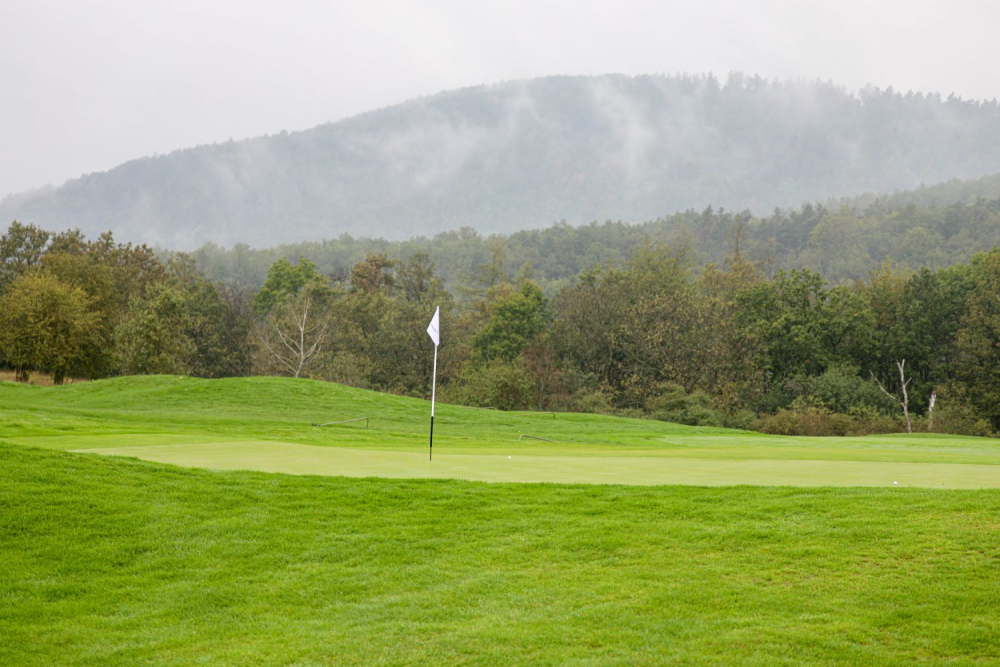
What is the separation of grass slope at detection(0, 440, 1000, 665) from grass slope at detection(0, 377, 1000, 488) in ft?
7.27

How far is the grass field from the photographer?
6.73 metres

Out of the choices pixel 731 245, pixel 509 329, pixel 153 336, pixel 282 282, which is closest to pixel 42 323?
pixel 153 336

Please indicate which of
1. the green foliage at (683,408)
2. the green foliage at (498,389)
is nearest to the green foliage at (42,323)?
the green foliage at (498,389)

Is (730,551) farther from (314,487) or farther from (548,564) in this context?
(314,487)

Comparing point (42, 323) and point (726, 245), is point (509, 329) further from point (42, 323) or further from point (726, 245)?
point (726, 245)

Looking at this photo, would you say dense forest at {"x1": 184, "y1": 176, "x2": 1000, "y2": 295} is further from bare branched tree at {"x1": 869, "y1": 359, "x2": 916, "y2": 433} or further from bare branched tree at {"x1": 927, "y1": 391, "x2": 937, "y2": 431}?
bare branched tree at {"x1": 927, "y1": 391, "x2": 937, "y2": 431}

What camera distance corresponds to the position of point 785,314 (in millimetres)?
54719

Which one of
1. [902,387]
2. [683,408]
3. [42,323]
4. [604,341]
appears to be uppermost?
[604,341]

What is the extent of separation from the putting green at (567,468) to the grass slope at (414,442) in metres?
0.03

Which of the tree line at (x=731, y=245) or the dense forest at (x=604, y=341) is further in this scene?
the tree line at (x=731, y=245)

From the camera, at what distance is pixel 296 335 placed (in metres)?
62.2

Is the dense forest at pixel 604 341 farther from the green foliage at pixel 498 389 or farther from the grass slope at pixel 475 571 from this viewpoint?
the grass slope at pixel 475 571

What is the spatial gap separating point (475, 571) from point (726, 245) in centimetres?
12686

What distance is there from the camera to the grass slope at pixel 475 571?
6703 mm
